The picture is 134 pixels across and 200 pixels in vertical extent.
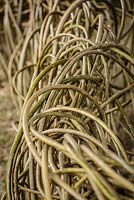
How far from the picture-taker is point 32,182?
2.25 ft

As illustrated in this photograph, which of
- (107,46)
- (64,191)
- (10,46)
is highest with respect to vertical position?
(107,46)

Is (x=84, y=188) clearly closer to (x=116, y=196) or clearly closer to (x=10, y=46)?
(x=116, y=196)

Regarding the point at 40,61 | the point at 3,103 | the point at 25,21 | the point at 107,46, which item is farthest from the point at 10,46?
the point at 107,46

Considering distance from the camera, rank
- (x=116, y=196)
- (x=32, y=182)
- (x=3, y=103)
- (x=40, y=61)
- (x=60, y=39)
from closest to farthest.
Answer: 1. (x=116, y=196)
2. (x=32, y=182)
3. (x=40, y=61)
4. (x=60, y=39)
5. (x=3, y=103)

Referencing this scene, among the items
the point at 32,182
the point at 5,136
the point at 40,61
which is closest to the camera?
the point at 32,182

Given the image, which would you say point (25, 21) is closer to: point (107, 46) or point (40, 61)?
point (40, 61)

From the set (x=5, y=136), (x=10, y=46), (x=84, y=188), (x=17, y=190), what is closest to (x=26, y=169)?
(x=17, y=190)

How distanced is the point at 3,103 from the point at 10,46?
27 cm

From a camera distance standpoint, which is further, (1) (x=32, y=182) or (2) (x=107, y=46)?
(2) (x=107, y=46)

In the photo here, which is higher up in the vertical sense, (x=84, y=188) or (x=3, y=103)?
(x=84, y=188)

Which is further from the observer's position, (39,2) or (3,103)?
(3,103)

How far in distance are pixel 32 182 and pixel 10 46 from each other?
3.79 feet

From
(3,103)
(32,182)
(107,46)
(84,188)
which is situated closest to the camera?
(84,188)

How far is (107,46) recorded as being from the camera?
0.82 meters
